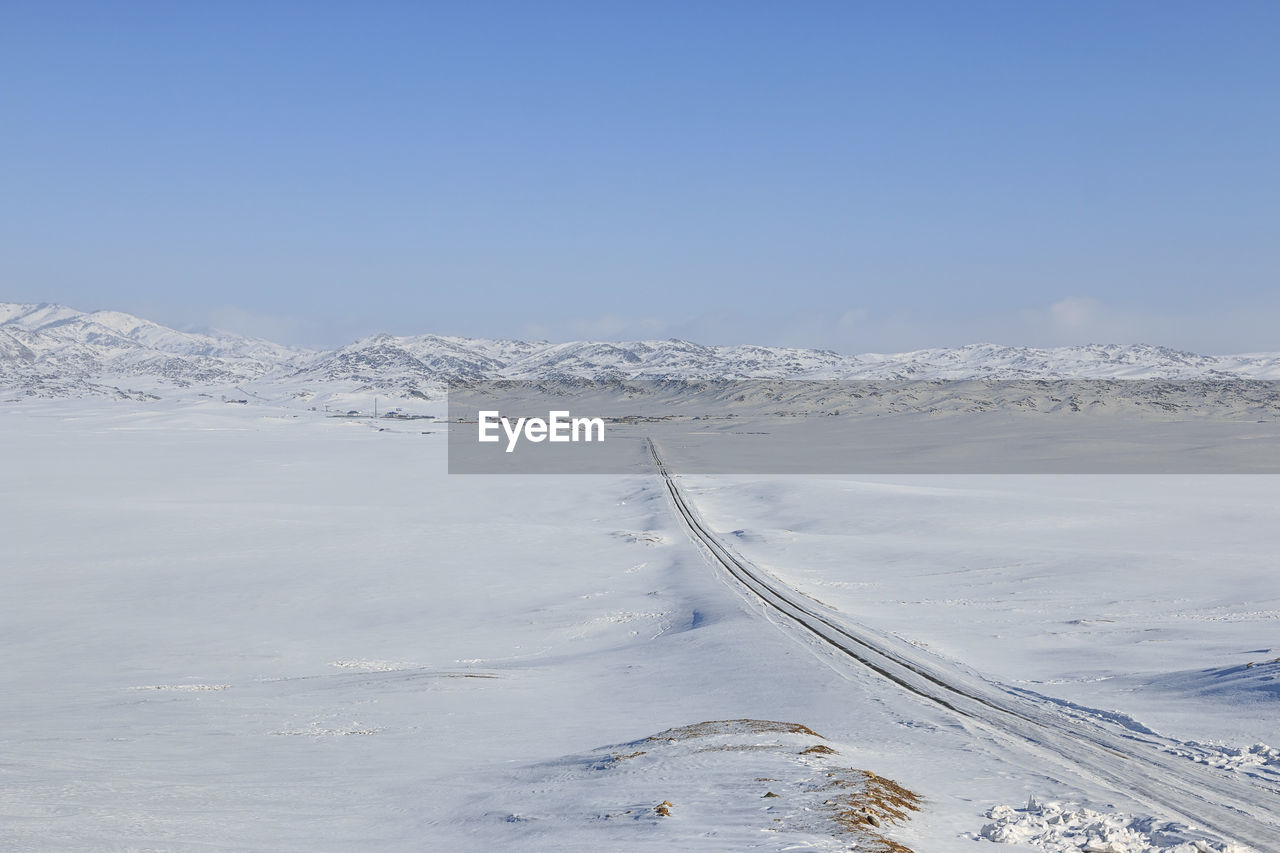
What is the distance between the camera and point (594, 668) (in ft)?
75.4

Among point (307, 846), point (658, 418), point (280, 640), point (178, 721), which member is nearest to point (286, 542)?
point (280, 640)

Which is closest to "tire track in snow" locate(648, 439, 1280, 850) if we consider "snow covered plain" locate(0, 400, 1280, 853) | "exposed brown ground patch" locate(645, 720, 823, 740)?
"snow covered plain" locate(0, 400, 1280, 853)

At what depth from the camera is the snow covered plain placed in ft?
38.0

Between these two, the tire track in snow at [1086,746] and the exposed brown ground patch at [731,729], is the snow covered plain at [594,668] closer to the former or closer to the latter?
the exposed brown ground patch at [731,729]

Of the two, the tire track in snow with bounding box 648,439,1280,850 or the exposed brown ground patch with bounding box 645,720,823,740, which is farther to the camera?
the exposed brown ground patch with bounding box 645,720,823,740

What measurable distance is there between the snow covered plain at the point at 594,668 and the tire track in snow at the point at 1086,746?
0.36 m

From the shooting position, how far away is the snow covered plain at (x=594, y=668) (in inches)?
456

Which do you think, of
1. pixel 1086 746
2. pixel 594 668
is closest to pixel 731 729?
pixel 1086 746

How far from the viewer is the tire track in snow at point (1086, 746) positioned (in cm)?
1166

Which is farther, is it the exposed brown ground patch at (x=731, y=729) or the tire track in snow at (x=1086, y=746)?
the exposed brown ground patch at (x=731, y=729)

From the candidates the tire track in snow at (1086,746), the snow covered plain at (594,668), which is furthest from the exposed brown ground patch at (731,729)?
the tire track in snow at (1086,746)

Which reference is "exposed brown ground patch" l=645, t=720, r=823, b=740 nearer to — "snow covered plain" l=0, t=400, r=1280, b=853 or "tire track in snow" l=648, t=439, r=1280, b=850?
"snow covered plain" l=0, t=400, r=1280, b=853

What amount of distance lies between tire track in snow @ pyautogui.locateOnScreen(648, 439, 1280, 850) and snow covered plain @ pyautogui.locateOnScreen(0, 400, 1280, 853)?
359 mm

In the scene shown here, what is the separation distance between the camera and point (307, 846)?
10.7 meters
